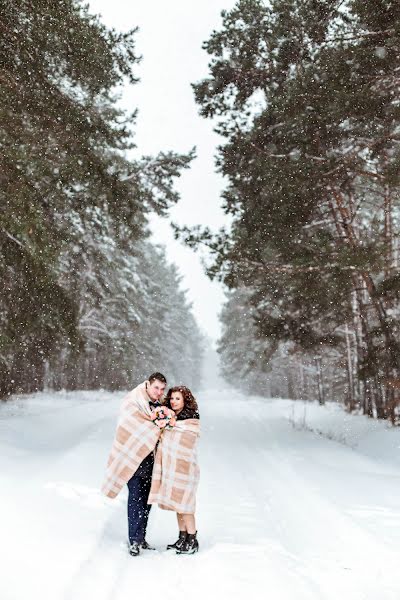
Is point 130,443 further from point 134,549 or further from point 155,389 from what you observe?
point 134,549

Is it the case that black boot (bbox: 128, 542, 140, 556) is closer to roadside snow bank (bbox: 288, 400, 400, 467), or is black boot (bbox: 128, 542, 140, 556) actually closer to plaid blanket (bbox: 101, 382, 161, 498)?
plaid blanket (bbox: 101, 382, 161, 498)

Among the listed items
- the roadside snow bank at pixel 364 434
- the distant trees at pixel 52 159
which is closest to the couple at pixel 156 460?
the distant trees at pixel 52 159

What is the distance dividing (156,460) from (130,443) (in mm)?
353

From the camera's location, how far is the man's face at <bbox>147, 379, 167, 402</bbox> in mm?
4867

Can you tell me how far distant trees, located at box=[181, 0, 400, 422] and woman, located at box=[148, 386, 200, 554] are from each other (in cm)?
542

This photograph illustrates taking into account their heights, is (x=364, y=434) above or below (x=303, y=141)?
below

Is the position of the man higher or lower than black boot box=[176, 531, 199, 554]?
higher

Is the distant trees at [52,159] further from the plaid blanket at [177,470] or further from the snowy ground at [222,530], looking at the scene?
the plaid blanket at [177,470]

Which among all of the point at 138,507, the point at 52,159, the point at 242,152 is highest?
the point at 242,152

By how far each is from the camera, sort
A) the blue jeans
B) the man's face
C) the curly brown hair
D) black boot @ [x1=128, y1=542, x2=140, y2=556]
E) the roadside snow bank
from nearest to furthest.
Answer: black boot @ [x1=128, y1=542, x2=140, y2=556] → the blue jeans → the man's face → the curly brown hair → the roadside snow bank

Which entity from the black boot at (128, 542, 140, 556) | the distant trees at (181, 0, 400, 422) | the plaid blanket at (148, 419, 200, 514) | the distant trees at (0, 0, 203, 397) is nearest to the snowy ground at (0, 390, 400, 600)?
the black boot at (128, 542, 140, 556)

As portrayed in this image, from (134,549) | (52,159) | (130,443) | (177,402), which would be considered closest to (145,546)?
(134,549)

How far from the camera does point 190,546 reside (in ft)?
14.9

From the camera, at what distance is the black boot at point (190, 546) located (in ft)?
14.9
